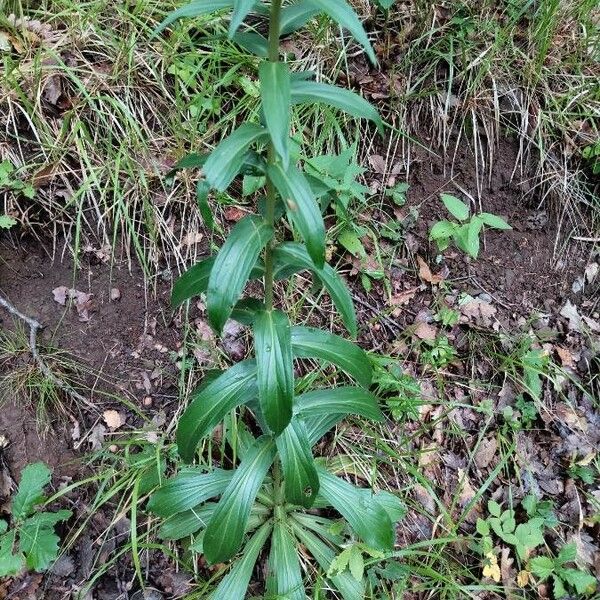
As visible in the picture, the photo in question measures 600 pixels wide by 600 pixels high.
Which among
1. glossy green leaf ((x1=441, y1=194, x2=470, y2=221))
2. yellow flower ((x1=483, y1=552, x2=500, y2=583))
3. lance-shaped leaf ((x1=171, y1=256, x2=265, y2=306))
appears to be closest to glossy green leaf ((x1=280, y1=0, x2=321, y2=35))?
lance-shaped leaf ((x1=171, y1=256, x2=265, y2=306))

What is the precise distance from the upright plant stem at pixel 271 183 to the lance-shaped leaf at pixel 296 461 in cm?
42

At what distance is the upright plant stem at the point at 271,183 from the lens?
1.19 meters

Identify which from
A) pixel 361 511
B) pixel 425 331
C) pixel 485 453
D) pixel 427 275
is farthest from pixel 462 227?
pixel 361 511

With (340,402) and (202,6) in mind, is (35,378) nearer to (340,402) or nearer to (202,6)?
(340,402)

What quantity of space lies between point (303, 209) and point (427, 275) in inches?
70.5

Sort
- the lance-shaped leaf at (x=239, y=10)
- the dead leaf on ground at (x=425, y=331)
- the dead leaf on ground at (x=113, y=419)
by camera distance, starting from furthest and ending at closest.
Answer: the dead leaf on ground at (x=425, y=331) < the dead leaf on ground at (x=113, y=419) < the lance-shaped leaf at (x=239, y=10)

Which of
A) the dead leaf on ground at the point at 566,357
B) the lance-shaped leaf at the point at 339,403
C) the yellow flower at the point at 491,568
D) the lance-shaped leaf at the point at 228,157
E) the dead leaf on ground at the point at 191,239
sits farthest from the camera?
the dead leaf on ground at the point at 566,357

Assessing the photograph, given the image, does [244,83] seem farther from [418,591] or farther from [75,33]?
[418,591]

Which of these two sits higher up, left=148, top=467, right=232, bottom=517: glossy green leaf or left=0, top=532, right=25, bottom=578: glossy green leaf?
left=148, top=467, right=232, bottom=517: glossy green leaf

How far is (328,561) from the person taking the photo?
2.03 meters

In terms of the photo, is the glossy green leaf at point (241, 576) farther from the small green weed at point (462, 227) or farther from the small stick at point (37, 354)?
the small green weed at point (462, 227)

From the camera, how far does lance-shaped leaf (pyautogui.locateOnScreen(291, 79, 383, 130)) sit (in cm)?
128

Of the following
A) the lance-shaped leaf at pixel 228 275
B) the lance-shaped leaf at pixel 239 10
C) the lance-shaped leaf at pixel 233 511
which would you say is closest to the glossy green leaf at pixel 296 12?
the lance-shaped leaf at pixel 239 10

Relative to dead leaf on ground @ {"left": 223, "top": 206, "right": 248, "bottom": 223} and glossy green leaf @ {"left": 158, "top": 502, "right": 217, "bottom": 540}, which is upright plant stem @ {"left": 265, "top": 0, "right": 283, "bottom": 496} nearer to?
glossy green leaf @ {"left": 158, "top": 502, "right": 217, "bottom": 540}
